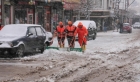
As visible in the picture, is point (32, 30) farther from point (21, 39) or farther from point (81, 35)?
point (81, 35)

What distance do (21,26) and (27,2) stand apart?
16.6m

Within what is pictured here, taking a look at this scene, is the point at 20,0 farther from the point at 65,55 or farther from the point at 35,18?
the point at 65,55

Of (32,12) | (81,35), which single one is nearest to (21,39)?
(81,35)

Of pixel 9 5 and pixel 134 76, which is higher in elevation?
pixel 9 5

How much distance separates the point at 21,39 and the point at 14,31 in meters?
1.01

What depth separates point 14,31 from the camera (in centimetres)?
1794

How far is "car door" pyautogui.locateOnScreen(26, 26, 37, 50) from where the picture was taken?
58.5 feet

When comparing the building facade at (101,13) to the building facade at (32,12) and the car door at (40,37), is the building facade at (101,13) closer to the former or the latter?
the building facade at (32,12)

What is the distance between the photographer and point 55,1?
1645 inches

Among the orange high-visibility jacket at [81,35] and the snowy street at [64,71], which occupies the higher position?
the orange high-visibility jacket at [81,35]

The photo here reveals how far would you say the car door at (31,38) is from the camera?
702 inches

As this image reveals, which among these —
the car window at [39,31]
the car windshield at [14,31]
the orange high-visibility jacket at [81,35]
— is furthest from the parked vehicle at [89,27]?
the car windshield at [14,31]

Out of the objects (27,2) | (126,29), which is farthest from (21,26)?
(126,29)

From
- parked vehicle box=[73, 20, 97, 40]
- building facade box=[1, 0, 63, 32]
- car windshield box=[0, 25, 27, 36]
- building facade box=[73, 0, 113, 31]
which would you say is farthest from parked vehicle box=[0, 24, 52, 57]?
building facade box=[73, 0, 113, 31]
